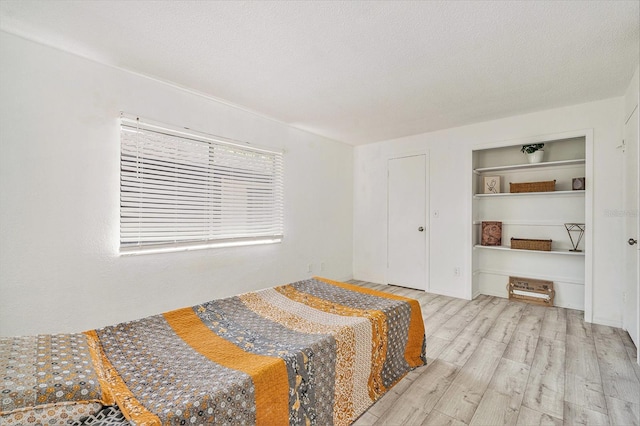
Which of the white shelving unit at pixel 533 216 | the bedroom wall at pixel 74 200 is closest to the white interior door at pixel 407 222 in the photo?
the white shelving unit at pixel 533 216

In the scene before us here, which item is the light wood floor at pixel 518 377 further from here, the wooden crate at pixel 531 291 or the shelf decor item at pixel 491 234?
the shelf decor item at pixel 491 234

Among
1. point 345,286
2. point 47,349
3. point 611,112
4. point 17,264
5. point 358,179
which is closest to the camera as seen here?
point 47,349

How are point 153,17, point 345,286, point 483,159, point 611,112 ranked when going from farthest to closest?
1. point 483,159
2. point 611,112
3. point 345,286
4. point 153,17

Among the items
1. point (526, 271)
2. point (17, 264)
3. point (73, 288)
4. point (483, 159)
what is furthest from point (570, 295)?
point (17, 264)

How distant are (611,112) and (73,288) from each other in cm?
544

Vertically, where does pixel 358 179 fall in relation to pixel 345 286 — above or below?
above

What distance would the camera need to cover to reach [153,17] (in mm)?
1857

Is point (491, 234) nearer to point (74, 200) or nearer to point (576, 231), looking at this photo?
point (576, 231)

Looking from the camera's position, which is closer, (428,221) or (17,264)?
(17,264)

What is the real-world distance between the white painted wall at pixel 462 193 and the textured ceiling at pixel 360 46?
0.39 m

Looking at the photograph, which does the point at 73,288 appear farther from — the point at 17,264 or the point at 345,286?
the point at 345,286

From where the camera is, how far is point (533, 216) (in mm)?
3891

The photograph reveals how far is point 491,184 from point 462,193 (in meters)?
0.45

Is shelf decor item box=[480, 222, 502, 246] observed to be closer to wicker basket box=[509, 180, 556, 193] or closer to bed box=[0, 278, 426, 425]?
wicker basket box=[509, 180, 556, 193]
